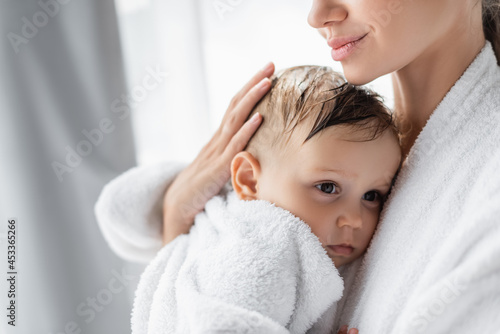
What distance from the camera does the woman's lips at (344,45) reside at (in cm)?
97

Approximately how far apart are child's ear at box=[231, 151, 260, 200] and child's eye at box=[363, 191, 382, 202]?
0.72 feet

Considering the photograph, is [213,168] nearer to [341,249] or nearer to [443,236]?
[341,249]

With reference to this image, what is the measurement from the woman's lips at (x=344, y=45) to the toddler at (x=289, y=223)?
6 cm

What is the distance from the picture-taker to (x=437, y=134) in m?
0.96

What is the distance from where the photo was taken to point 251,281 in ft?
2.75

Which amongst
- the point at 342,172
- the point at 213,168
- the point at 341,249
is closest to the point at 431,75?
the point at 342,172

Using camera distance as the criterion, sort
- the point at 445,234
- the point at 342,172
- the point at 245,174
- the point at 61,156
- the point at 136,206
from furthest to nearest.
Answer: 1. the point at 61,156
2. the point at 136,206
3. the point at 245,174
4. the point at 342,172
5. the point at 445,234

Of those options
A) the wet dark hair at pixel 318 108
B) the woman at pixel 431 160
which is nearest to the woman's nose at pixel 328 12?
the woman at pixel 431 160

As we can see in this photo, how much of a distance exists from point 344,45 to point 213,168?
420 mm

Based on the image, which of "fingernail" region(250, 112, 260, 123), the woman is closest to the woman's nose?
the woman

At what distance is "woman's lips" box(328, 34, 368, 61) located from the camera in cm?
97

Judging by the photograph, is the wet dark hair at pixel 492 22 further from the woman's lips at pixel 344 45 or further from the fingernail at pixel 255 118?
the fingernail at pixel 255 118

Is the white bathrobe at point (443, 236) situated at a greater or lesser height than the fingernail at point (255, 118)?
lesser

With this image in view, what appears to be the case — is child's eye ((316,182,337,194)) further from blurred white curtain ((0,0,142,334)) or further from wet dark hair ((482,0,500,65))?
blurred white curtain ((0,0,142,334))
